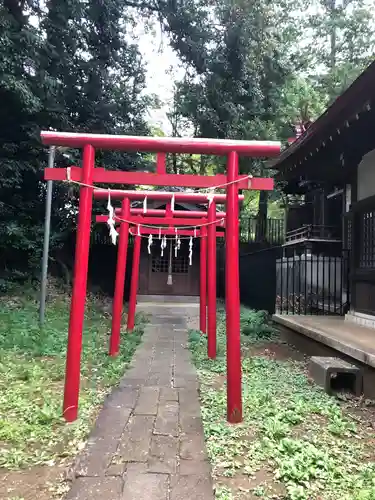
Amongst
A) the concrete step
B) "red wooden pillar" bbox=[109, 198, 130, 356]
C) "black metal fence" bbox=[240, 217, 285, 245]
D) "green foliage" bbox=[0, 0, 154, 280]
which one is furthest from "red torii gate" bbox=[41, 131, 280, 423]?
"black metal fence" bbox=[240, 217, 285, 245]

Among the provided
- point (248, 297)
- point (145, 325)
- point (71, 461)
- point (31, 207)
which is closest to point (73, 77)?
point (31, 207)

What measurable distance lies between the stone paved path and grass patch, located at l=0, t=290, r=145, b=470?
213 millimetres

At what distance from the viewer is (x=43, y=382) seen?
4789 millimetres

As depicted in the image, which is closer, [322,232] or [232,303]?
[232,303]

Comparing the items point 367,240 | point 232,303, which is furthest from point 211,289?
point 232,303

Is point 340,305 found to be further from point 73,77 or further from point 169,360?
point 73,77

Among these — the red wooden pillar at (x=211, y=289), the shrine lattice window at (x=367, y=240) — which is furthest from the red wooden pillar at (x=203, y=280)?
the shrine lattice window at (x=367, y=240)

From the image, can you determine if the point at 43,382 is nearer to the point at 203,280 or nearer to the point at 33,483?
the point at 33,483

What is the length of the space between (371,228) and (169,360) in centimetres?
366

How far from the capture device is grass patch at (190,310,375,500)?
2.52 m

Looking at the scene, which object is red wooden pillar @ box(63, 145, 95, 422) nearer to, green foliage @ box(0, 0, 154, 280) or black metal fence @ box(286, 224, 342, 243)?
green foliage @ box(0, 0, 154, 280)

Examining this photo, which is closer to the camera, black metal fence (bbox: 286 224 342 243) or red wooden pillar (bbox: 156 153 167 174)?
red wooden pillar (bbox: 156 153 167 174)

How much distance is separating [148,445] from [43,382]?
7.06 ft

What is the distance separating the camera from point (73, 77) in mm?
11531
